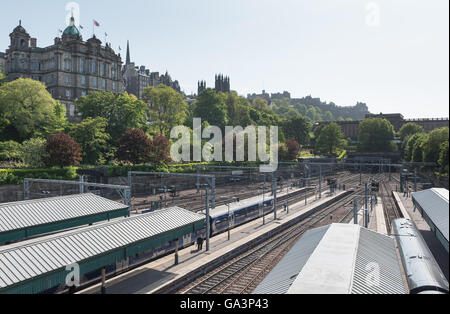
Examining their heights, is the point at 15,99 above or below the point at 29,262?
above

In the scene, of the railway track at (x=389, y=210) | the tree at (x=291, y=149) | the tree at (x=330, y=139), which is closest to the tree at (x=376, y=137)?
the tree at (x=330, y=139)

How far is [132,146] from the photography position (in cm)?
5738

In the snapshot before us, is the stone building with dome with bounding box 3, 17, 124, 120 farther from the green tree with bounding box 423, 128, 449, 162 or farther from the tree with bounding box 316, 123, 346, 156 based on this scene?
the green tree with bounding box 423, 128, 449, 162

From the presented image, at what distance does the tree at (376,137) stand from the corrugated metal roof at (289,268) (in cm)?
11267

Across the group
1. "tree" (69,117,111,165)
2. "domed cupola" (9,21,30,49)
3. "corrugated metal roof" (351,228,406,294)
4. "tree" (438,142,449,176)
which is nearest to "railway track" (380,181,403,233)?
"tree" (438,142,449,176)

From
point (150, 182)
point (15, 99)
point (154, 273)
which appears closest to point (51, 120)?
point (15, 99)

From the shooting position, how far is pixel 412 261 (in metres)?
19.5

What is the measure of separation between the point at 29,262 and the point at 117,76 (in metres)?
103

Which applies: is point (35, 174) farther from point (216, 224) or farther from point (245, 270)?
point (245, 270)

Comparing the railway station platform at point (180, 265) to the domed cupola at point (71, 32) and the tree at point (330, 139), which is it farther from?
the domed cupola at point (71, 32)

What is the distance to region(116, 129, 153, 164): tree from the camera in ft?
188
